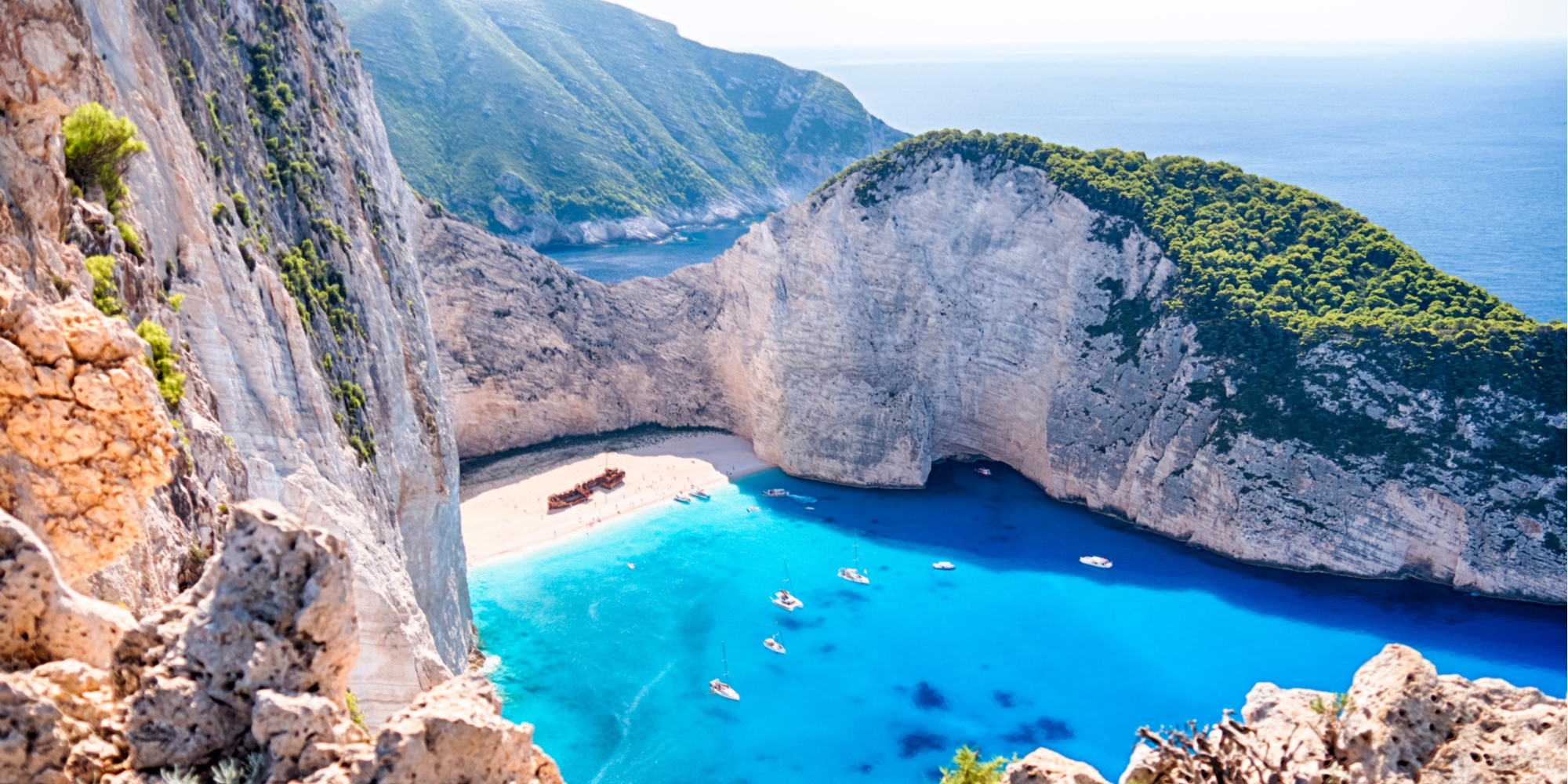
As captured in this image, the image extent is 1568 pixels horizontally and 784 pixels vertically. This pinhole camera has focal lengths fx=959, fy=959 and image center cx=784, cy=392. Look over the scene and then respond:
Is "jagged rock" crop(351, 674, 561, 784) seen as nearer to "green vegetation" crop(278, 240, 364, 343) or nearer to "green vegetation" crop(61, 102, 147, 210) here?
"green vegetation" crop(61, 102, 147, 210)

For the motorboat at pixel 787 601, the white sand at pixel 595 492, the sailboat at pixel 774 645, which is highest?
the white sand at pixel 595 492

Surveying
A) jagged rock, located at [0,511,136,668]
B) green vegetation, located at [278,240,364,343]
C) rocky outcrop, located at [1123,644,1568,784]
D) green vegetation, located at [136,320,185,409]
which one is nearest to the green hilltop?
green vegetation, located at [278,240,364,343]

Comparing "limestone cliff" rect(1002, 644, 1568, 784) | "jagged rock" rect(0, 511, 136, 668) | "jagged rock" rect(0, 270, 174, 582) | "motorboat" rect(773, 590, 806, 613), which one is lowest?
"motorboat" rect(773, 590, 806, 613)

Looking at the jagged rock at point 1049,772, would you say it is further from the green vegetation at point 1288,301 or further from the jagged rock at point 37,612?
the green vegetation at point 1288,301

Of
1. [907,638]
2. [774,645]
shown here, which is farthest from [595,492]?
[907,638]

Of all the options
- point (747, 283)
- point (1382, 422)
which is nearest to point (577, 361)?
point (747, 283)

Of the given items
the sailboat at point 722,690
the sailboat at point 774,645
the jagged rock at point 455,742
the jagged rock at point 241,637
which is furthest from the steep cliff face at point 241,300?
the sailboat at point 774,645

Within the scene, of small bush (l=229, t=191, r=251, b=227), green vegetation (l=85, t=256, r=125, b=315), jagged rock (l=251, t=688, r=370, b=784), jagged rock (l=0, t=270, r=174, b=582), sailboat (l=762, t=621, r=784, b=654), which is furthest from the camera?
sailboat (l=762, t=621, r=784, b=654)

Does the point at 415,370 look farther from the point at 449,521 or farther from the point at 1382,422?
the point at 1382,422
